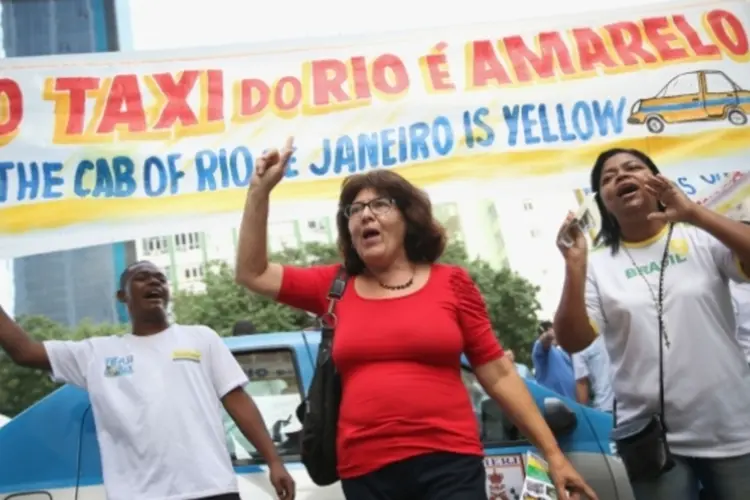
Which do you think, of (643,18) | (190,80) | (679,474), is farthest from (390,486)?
(643,18)

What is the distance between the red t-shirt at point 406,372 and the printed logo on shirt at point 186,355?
89 centimetres

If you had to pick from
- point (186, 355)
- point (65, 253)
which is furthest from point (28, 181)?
point (65, 253)

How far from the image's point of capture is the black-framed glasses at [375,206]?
2.12 metres

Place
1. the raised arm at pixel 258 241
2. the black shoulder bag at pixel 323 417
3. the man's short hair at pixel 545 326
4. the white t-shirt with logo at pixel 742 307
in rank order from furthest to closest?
1. the man's short hair at pixel 545 326
2. the white t-shirt with logo at pixel 742 307
3. the raised arm at pixel 258 241
4. the black shoulder bag at pixel 323 417

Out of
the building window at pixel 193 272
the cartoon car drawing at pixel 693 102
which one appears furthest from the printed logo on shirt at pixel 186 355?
the building window at pixel 193 272

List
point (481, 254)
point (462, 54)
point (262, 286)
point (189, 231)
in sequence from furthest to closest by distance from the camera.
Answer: point (481, 254) → point (462, 54) → point (189, 231) → point (262, 286)

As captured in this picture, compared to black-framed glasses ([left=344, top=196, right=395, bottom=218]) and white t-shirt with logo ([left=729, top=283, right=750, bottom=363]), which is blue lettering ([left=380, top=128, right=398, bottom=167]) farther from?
white t-shirt with logo ([left=729, top=283, right=750, bottom=363])

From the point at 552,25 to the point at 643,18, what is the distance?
387mm

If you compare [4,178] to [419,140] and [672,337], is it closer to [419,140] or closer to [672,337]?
[419,140]

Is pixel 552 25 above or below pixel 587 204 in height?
above

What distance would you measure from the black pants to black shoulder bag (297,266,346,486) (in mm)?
127

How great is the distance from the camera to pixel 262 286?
2.07 meters

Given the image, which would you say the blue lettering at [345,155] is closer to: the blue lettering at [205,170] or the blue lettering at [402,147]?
the blue lettering at [402,147]

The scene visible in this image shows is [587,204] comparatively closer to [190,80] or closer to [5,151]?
[190,80]
